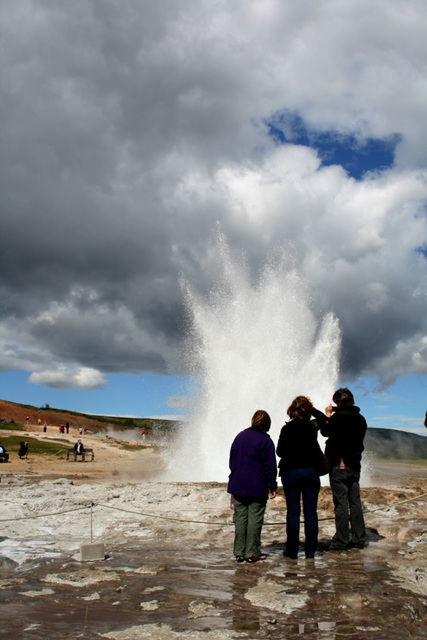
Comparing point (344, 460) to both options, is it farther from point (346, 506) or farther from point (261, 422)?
point (261, 422)

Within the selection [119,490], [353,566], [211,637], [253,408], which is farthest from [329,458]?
[253,408]

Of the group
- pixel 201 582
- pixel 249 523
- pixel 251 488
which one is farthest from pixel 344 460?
pixel 201 582

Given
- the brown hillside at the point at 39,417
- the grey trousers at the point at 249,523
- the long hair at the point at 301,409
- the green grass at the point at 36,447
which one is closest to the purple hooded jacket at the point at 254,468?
the grey trousers at the point at 249,523

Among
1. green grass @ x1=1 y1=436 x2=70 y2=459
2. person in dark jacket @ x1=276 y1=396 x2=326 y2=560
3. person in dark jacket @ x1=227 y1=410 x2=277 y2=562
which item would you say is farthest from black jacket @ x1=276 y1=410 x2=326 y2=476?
green grass @ x1=1 y1=436 x2=70 y2=459

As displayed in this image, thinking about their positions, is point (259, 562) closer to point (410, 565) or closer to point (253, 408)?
point (410, 565)

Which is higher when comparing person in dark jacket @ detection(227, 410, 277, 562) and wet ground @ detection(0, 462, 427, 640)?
person in dark jacket @ detection(227, 410, 277, 562)

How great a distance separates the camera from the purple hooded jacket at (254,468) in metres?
5.96

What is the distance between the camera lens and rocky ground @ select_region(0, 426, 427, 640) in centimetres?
388

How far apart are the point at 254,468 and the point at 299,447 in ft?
1.91

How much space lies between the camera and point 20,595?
15.9 ft

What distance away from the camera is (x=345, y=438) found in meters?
6.43

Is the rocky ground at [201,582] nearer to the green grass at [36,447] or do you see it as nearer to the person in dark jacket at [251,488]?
the person in dark jacket at [251,488]

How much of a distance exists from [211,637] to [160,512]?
21.3 ft

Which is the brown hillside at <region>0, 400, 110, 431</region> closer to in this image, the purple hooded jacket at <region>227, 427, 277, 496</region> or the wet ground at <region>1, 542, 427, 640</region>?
the wet ground at <region>1, 542, 427, 640</region>
